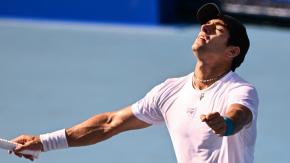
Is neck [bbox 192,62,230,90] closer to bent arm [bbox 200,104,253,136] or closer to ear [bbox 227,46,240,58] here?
ear [bbox 227,46,240,58]

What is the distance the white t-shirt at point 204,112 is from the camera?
184 inches

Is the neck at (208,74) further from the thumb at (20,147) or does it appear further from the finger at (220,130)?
the thumb at (20,147)

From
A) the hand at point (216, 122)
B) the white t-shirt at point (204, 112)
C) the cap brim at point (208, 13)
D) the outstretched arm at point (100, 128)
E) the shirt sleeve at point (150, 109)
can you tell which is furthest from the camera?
the outstretched arm at point (100, 128)

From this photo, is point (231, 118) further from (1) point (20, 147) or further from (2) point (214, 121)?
(1) point (20, 147)

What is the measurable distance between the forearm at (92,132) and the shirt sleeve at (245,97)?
0.90m

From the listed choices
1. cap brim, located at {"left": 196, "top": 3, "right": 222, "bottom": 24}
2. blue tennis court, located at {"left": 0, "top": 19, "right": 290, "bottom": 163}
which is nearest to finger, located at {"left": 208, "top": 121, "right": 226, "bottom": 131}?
cap brim, located at {"left": 196, "top": 3, "right": 222, "bottom": 24}

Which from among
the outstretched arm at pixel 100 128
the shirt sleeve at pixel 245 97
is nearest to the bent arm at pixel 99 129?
the outstretched arm at pixel 100 128

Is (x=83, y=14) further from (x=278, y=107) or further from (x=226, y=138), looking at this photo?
(x=226, y=138)

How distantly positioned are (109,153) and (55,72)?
136 inches

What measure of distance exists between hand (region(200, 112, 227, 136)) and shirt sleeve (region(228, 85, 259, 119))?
356mm

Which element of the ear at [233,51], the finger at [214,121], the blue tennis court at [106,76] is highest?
the ear at [233,51]

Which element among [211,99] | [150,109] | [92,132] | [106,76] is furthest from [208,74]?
[106,76]

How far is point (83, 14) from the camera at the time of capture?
14430 millimetres

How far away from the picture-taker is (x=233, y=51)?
4.82m
